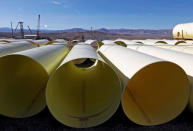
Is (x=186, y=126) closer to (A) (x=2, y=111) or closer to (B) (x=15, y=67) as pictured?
(A) (x=2, y=111)

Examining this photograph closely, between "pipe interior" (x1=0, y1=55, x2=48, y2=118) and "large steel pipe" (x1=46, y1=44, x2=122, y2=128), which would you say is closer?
"large steel pipe" (x1=46, y1=44, x2=122, y2=128)

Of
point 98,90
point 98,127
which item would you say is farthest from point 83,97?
point 98,127

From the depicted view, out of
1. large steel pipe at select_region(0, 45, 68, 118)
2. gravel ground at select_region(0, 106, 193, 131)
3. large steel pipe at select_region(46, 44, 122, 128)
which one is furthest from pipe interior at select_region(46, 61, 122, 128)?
large steel pipe at select_region(0, 45, 68, 118)

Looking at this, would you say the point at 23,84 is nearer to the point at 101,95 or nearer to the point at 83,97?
the point at 83,97

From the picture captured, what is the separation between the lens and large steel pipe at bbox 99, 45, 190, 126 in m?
2.30

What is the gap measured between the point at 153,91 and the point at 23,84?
2.40 metres

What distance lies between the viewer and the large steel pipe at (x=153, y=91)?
7.55 feet

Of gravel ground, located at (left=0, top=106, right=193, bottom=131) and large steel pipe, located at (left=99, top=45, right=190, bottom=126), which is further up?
large steel pipe, located at (left=99, top=45, right=190, bottom=126)

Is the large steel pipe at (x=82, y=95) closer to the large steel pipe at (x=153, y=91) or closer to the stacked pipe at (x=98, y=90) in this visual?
the stacked pipe at (x=98, y=90)

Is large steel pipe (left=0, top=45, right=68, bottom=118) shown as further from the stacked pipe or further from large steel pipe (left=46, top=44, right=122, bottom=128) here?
large steel pipe (left=46, top=44, right=122, bottom=128)

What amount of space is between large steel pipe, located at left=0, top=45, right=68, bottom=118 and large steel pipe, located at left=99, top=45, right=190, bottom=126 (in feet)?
4.65

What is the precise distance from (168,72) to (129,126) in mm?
1068

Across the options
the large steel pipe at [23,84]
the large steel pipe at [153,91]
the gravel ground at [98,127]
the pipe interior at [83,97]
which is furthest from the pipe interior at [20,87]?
the large steel pipe at [153,91]

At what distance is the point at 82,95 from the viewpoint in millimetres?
2949
